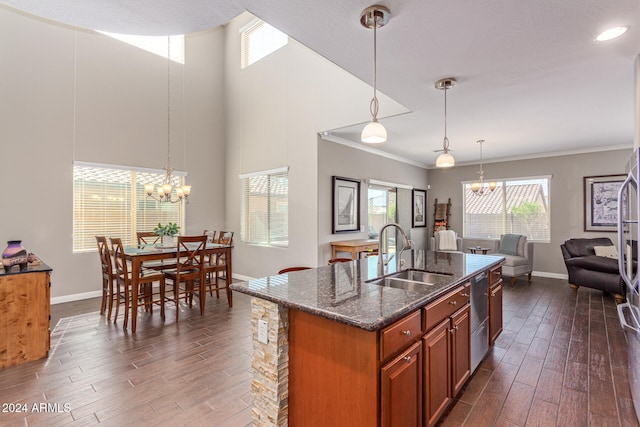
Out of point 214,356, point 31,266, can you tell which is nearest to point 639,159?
point 214,356

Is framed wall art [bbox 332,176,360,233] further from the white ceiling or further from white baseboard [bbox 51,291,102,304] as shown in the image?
white baseboard [bbox 51,291,102,304]

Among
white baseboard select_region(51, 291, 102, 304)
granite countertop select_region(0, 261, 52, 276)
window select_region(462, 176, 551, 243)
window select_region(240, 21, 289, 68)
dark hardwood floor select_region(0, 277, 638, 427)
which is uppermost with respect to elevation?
window select_region(240, 21, 289, 68)

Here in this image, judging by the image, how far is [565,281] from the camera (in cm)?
618

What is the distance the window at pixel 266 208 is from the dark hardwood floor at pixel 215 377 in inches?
82.7

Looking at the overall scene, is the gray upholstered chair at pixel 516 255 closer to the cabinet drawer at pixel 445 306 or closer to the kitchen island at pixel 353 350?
the cabinet drawer at pixel 445 306

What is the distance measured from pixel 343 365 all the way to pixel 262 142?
5.07 metres

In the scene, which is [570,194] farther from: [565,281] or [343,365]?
[343,365]

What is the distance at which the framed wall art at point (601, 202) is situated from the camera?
5926 mm

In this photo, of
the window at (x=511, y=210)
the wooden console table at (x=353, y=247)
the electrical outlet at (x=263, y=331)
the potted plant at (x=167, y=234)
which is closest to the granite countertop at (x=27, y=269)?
the potted plant at (x=167, y=234)

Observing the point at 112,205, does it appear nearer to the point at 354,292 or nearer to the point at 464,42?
the point at 354,292

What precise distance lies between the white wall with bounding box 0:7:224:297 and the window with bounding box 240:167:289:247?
1.09 metres

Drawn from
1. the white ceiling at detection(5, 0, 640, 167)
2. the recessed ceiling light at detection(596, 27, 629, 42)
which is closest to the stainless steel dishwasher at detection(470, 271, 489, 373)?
the white ceiling at detection(5, 0, 640, 167)

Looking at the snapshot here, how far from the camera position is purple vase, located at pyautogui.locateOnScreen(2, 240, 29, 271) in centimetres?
282

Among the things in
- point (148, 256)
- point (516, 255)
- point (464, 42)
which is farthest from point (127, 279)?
point (516, 255)
